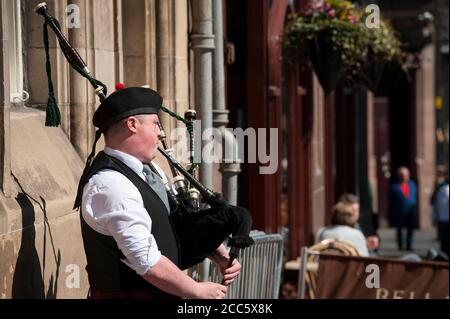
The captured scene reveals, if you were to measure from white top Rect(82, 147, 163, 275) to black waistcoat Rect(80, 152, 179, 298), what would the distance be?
39 millimetres

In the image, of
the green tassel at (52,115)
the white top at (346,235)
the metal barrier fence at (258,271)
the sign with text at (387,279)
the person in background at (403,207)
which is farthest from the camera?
the person in background at (403,207)

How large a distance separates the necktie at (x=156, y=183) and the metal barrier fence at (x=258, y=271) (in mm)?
2392

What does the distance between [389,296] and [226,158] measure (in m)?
1.78

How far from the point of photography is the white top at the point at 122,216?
442cm

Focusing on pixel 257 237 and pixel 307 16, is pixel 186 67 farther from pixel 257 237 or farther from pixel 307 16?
pixel 307 16

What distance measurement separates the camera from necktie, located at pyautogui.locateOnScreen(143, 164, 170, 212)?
4785 millimetres

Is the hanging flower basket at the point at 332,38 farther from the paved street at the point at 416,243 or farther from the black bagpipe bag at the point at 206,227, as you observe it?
the paved street at the point at 416,243

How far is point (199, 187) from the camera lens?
4906 millimetres

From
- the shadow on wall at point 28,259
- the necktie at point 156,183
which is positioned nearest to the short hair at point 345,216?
the shadow on wall at point 28,259

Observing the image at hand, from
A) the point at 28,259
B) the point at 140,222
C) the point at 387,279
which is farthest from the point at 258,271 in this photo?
the point at 140,222

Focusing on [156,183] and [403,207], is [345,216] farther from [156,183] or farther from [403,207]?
[403,207]

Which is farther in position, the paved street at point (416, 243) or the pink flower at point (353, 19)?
the paved street at point (416, 243)

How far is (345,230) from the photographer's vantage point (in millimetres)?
10812

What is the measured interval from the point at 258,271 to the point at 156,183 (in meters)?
3.03
